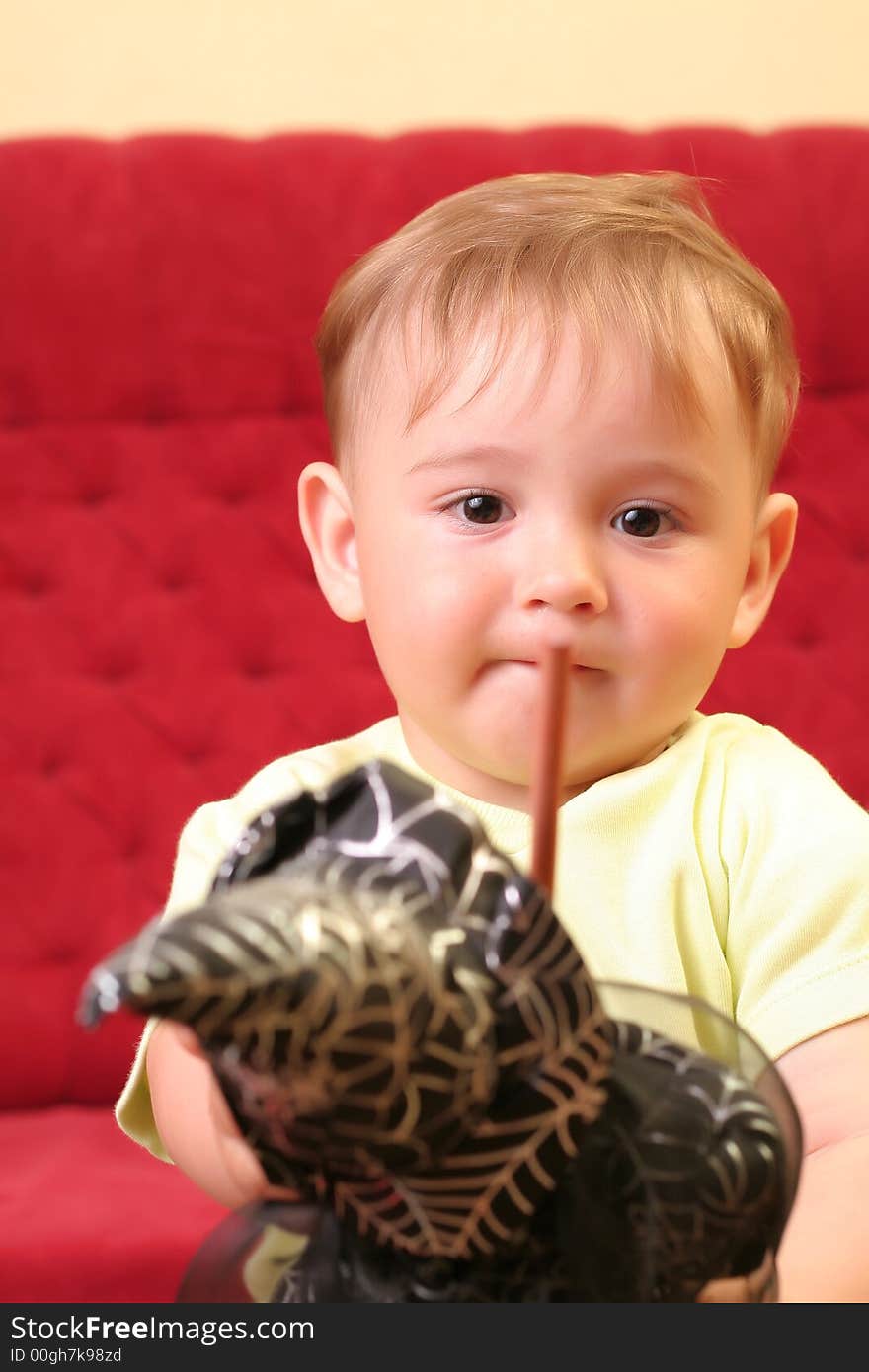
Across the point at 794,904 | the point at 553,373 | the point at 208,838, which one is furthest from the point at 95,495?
the point at 794,904

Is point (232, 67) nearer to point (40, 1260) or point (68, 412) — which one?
point (68, 412)

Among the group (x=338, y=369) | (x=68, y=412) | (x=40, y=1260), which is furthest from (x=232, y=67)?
(x=40, y=1260)

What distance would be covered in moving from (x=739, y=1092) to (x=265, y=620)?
1323mm

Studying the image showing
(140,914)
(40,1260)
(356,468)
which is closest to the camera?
(356,468)

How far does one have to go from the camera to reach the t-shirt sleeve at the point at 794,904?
31.9 inches

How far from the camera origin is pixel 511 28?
7.15ft

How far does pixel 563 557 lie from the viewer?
835mm

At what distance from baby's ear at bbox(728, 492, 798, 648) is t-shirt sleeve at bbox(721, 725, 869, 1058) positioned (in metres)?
0.12

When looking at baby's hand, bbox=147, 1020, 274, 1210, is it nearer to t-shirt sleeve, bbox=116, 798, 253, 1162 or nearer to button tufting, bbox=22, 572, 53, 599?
t-shirt sleeve, bbox=116, 798, 253, 1162

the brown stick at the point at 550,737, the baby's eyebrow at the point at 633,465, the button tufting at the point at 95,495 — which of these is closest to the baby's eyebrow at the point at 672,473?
the baby's eyebrow at the point at 633,465

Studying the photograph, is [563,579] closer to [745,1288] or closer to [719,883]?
[719,883]

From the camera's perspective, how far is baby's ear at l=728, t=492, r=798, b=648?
1.00m

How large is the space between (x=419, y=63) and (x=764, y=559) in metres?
1.41

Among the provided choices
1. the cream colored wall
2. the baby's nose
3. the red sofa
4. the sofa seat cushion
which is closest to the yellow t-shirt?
the baby's nose
